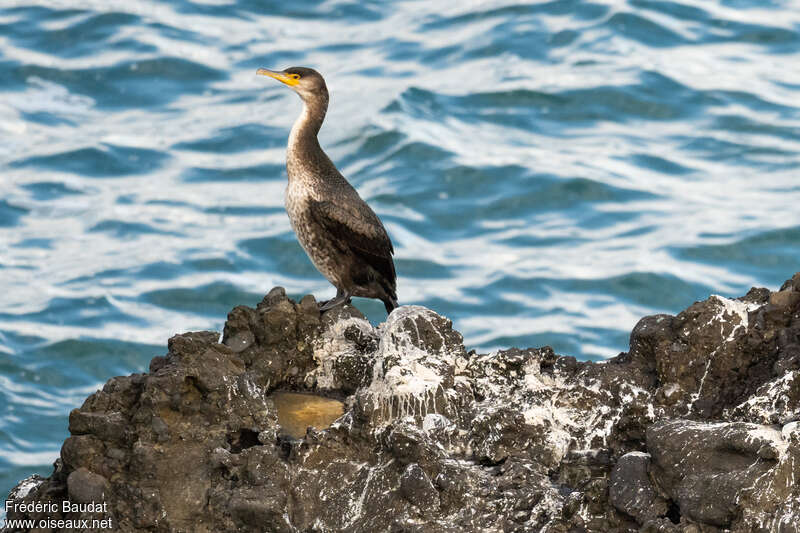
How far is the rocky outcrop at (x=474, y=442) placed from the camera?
4.88 meters

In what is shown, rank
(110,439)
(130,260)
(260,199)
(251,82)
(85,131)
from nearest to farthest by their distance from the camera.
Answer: (110,439) < (130,260) < (260,199) < (85,131) < (251,82)

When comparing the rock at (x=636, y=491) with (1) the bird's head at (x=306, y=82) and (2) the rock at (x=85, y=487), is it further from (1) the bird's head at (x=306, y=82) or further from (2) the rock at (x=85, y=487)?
(1) the bird's head at (x=306, y=82)

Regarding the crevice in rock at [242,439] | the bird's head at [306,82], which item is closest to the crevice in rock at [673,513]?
the crevice in rock at [242,439]

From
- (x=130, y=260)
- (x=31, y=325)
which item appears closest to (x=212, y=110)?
(x=130, y=260)

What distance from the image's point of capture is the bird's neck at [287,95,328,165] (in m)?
7.61

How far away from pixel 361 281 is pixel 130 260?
9.19 m

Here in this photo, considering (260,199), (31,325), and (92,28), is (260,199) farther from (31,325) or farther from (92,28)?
(92,28)

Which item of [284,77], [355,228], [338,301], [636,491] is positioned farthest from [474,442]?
[284,77]

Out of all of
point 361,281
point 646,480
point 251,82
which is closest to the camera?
point 646,480

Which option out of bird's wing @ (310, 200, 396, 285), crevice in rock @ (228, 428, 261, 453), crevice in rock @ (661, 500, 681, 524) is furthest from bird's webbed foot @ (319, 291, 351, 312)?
crevice in rock @ (661, 500, 681, 524)

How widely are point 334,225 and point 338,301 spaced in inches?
18.1

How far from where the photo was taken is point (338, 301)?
7.26 meters

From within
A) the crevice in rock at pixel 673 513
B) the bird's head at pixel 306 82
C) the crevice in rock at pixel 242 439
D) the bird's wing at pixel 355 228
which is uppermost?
the bird's head at pixel 306 82

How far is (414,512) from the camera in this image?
5105mm
